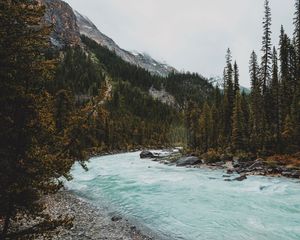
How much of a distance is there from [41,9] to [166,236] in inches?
540

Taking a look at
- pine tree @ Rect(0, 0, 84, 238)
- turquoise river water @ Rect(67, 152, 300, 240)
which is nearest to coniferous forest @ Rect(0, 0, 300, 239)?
pine tree @ Rect(0, 0, 84, 238)

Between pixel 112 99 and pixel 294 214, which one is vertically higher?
pixel 112 99

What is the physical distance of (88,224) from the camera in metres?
21.0

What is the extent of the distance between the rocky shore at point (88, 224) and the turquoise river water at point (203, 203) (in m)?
1.33

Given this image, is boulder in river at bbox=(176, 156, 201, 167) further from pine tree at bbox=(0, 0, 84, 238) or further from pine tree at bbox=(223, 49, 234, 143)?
pine tree at bbox=(0, 0, 84, 238)

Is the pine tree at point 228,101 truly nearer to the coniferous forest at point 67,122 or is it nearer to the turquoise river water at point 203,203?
the coniferous forest at point 67,122

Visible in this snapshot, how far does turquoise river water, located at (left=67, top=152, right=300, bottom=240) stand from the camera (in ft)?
65.6

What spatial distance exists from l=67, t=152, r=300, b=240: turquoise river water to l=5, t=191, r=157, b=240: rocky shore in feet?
4.37

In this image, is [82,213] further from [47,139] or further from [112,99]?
[112,99]

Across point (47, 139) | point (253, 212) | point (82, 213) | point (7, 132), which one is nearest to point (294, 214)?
point (253, 212)

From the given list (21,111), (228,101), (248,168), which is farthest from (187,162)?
(21,111)

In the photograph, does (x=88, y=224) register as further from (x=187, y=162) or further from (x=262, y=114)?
(x=262, y=114)

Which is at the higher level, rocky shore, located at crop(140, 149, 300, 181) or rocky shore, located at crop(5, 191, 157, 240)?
rocky shore, located at crop(140, 149, 300, 181)

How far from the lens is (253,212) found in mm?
23703
